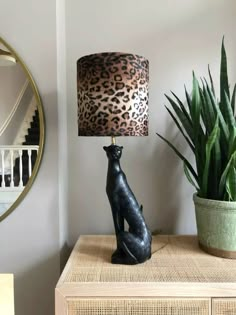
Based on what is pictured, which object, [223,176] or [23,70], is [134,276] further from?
[23,70]

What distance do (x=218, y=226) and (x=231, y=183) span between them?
17 centimetres

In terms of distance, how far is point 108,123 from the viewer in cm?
103

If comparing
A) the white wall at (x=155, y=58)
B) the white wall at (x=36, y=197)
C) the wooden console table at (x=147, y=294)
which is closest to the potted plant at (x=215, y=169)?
the wooden console table at (x=147, y=294)

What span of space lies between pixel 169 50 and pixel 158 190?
676 millimetres

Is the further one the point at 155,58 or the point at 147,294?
the point at 155,58

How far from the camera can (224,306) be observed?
935 mm

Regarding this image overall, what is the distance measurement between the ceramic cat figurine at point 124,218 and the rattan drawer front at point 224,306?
0.28 meters

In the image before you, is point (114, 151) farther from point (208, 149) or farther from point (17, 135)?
point (17, 135)

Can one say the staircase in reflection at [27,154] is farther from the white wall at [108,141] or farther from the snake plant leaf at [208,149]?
the snake plant leaf at [208,149]

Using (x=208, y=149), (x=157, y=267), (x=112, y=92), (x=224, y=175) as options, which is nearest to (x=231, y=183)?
(x=224, y=175)

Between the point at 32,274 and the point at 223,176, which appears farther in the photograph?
the point at 32,274

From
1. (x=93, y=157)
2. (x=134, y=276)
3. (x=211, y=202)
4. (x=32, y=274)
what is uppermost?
(x=93, y=157)

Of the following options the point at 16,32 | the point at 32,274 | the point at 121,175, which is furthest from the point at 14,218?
Answer: the point at 16,32

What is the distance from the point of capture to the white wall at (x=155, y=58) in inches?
56.4
